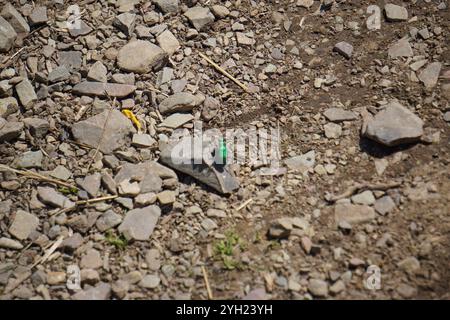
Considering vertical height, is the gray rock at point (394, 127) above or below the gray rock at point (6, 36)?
below

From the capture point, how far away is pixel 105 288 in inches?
113

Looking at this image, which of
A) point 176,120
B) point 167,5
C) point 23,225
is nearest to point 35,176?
point 23,225

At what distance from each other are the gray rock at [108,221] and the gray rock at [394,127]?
1824 millimetres

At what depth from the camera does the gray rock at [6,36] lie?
12.4 ft

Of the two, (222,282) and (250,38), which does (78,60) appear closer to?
(250,38)

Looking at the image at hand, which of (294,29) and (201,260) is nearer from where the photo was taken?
(201,260)

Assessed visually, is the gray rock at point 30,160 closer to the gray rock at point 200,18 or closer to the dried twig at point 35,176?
the dried twig at point 35,176

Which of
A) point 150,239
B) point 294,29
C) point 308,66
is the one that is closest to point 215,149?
point 150,239

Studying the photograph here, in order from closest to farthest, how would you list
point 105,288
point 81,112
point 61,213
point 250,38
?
point 105,288 → point 61,213 → point 81,112 → point 250,38

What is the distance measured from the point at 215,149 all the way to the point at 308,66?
42.4 inches

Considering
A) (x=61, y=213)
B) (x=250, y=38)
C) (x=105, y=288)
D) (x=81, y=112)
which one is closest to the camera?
(x=105, y=288)

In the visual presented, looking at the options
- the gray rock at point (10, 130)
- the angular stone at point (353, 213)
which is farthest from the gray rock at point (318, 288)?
the gray rock at point (10, 130)

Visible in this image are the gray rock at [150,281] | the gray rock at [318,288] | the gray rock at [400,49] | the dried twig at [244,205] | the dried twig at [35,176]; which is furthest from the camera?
the gray rock at [400,49]

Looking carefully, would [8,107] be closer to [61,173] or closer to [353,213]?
[61,173]
